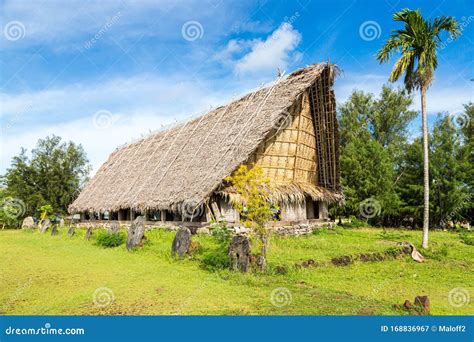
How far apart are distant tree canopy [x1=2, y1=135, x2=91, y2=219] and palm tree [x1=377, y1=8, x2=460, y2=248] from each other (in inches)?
1372

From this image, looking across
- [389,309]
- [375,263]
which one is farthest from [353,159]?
[389,309]

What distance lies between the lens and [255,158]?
53.7 ft

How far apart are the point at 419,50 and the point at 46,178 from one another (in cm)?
3699

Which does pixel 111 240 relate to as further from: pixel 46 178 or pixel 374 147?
pixel 46 178

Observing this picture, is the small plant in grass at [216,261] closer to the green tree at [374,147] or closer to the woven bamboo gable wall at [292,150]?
the woven bamboo gable wall at [292,150]

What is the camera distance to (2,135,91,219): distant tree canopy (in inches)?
1468

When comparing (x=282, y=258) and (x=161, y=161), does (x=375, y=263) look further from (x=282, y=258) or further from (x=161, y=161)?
(x=161, y=161)

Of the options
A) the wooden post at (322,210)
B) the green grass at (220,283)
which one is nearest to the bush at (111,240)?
the green grass at (220,283)

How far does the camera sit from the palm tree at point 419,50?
1322cm

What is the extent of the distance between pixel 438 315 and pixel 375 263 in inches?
191

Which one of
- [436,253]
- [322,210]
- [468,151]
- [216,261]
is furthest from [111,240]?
[468,151]

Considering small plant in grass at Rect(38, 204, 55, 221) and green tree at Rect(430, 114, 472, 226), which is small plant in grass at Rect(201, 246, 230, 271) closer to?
green tree at Rect(430, 114, 472, 226)

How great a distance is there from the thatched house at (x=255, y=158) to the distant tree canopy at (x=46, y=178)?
60.0ft

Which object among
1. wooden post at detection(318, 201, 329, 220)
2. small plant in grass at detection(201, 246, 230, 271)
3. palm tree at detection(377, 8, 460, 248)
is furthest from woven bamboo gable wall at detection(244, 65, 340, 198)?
small plant in grass at detection(201, 246, 230, 271)
